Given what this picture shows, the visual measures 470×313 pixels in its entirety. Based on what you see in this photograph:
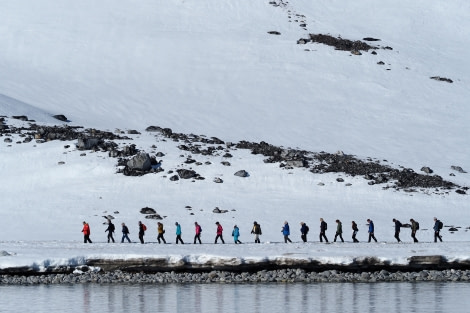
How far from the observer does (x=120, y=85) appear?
78375 millimetres

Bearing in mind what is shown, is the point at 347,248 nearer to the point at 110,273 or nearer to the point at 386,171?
the point at 110,273

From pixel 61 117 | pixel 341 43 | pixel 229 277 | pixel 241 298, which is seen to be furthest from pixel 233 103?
pixel 241 298

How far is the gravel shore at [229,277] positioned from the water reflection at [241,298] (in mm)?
769

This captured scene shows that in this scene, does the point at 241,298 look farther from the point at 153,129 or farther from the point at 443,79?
the point at 443,79

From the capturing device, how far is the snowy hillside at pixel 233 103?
158 ft

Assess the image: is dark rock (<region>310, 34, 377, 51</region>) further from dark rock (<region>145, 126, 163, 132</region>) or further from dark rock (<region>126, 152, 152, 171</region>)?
dark rock (<region>126, 152, 152, 171</region>)

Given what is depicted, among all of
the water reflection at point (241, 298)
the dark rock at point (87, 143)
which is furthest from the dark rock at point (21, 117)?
the water reflection at point (241, 298)

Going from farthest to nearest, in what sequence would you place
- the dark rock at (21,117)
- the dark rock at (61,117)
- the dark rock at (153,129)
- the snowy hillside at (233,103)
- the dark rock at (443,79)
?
the dark rock at (443,79), the dark rock at (61,117), the dark rock at (153,129), the dark rock at (21,117), the snowy hillside at (233,103)

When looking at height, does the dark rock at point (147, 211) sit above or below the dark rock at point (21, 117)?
below

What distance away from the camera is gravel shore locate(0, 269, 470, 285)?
100ft

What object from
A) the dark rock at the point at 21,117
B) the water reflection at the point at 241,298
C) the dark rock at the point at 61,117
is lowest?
the water reflection at the point at 241,298

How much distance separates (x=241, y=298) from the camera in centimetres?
2662

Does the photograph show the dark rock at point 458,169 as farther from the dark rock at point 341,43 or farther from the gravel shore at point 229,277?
the dark rock at point 341,43

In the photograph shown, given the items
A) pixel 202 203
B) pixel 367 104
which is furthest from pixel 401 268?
pixel 367 104
